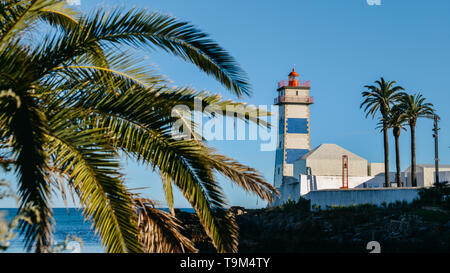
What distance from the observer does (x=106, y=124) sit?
666 centimetres

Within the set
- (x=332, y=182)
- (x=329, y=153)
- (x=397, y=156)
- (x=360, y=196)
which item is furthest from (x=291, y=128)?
(x=360, y=196)

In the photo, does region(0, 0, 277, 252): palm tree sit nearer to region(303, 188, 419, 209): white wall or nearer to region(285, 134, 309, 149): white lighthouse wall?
region(303, 188, 419, 209): white wall

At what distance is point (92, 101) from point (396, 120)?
38.3m

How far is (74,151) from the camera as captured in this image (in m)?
5.86

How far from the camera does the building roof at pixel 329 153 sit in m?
47.3

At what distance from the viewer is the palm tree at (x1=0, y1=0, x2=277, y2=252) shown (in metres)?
5.38

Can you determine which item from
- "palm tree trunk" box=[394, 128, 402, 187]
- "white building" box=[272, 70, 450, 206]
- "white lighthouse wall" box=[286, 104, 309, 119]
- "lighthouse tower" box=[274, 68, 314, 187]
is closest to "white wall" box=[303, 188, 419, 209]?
"white building" box=[272, 70, 450, 206]

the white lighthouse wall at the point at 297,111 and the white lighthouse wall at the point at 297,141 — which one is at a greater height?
the white lighthouse wall at the point at 297,111

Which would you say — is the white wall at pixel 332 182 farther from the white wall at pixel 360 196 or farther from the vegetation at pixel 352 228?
the vegetation at pixel 352 228

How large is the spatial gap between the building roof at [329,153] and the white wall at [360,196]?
182 inches

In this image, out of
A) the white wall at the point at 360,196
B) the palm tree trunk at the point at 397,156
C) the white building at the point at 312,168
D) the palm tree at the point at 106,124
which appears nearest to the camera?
the palm tree at the point at 106,124

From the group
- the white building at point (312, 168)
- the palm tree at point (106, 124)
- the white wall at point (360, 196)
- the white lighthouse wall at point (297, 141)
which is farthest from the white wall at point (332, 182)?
the palm tree at point (106, 124)
